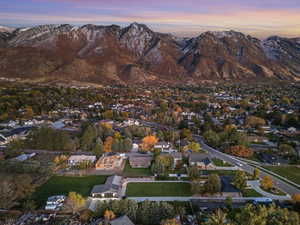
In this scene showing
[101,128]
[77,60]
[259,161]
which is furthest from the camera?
[77,60]

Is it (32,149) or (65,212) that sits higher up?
(65,212)

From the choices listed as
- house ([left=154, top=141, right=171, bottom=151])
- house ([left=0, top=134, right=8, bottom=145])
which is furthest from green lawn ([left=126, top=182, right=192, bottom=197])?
house ([left=0, top=134, right=8, bottom=145])

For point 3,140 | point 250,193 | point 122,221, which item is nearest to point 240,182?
point 250,193

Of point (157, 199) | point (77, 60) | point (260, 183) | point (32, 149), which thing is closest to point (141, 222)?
point (157, 199)

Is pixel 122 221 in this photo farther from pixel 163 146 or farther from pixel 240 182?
pixel 163 146

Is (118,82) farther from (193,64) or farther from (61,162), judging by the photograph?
(61,162)

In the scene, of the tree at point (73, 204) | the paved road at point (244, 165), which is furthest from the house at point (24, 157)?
the paved road at point (244, 165)
